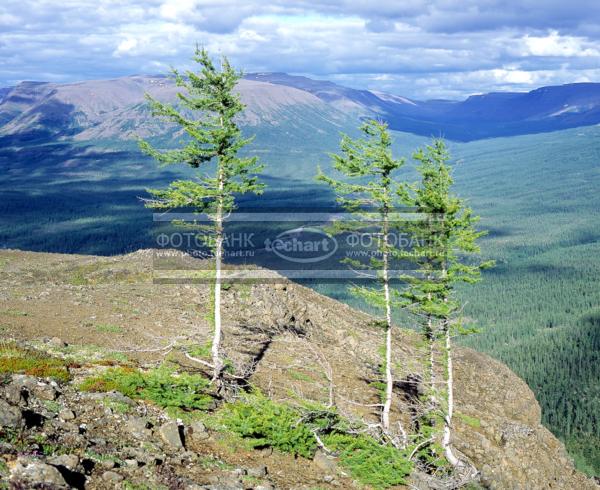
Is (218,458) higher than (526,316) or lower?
higher

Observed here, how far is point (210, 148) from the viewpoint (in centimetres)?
2162

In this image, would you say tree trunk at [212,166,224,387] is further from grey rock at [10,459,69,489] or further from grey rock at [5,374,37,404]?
grey rock at [10,459,69,489]

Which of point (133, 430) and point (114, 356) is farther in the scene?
point (114, 356)

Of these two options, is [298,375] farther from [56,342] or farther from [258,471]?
[258,471]

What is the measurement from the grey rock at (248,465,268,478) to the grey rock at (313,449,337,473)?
8.29 ft

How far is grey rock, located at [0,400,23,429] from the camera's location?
48.7ft

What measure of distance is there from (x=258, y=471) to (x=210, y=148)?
11.8m

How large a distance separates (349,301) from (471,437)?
115469mm

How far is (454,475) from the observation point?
23.7m

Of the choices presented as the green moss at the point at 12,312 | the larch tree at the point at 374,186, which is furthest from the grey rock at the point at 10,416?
the green moss at the point at 12,312

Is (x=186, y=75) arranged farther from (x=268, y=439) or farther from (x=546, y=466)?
→ (x=546, y=466)

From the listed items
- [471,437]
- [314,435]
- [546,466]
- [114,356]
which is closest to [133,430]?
[314,435]

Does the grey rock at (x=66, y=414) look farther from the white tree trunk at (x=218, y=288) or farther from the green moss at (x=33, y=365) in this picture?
the white tree trunk at (x=218, y=288)

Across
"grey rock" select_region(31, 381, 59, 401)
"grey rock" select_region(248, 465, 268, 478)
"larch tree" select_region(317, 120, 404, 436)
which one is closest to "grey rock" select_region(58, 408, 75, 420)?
"grey rock" select_region(31, 381, 59, 401)
